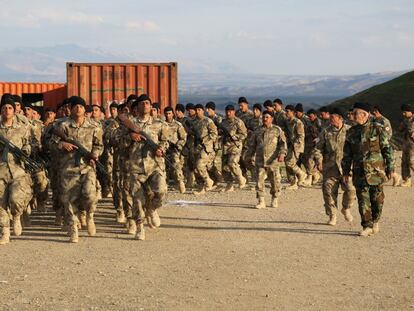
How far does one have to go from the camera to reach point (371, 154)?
10.1 metres

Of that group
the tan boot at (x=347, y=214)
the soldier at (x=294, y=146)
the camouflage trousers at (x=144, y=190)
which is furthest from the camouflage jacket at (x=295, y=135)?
the camouflage trousers at (x=144, y=190)

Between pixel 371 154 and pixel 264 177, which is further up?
pixel 371 154

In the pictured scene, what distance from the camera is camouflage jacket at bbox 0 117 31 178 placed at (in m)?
9.86

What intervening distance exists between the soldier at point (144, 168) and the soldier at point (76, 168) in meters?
0.52

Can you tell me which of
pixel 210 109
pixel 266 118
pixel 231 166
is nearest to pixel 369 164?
pixel 266 118

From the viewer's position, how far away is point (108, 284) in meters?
7.74

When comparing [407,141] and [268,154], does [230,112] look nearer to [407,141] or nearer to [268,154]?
[268,154]

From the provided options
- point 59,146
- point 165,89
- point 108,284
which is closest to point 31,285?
point 108,284

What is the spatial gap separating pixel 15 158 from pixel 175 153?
A: 210 inches

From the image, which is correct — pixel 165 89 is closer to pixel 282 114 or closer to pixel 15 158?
pixel 282 114

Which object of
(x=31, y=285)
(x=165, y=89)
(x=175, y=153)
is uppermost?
(x=165, y=89)

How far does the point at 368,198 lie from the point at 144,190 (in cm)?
314

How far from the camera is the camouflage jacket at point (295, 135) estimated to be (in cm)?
1528

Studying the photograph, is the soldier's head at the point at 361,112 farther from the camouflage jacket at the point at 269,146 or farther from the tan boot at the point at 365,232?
the camouflage jacket at the point at 269,146
